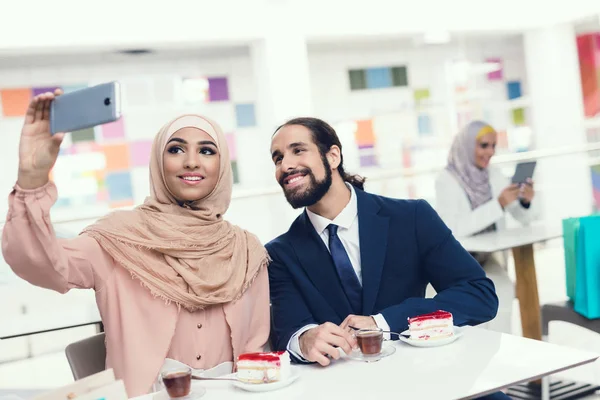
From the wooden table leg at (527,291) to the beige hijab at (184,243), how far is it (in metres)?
1.78

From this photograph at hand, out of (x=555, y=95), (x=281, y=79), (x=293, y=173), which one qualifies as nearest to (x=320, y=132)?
(x=293, y=173)

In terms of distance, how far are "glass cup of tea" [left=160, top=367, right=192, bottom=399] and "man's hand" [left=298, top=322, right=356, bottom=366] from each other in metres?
0.30

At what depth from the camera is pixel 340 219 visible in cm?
206

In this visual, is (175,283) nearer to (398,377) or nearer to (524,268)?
(398,377)

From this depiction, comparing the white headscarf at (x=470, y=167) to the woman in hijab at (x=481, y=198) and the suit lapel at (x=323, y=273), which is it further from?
the suit lapel at (x=323, y=273)

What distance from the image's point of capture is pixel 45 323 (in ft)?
8.32

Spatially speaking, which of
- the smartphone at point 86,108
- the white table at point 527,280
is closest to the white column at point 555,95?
the white table at point 527,280

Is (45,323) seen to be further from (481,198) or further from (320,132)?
(481,198)

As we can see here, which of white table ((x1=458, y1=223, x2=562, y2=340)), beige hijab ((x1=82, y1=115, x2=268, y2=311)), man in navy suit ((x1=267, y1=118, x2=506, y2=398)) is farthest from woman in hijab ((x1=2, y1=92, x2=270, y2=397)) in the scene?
white table ((x1=458, y1=223, x2=562, y2=340))

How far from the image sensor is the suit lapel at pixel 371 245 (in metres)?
1.96

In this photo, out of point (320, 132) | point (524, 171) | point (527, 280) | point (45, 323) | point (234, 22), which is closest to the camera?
point (320, 132)

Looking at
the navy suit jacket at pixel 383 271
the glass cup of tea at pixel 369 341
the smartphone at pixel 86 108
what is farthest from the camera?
the navy suit jacket at pixel 383 271

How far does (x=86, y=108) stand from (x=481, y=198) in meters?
3.04

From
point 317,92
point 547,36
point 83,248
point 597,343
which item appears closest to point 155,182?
point 83,248
